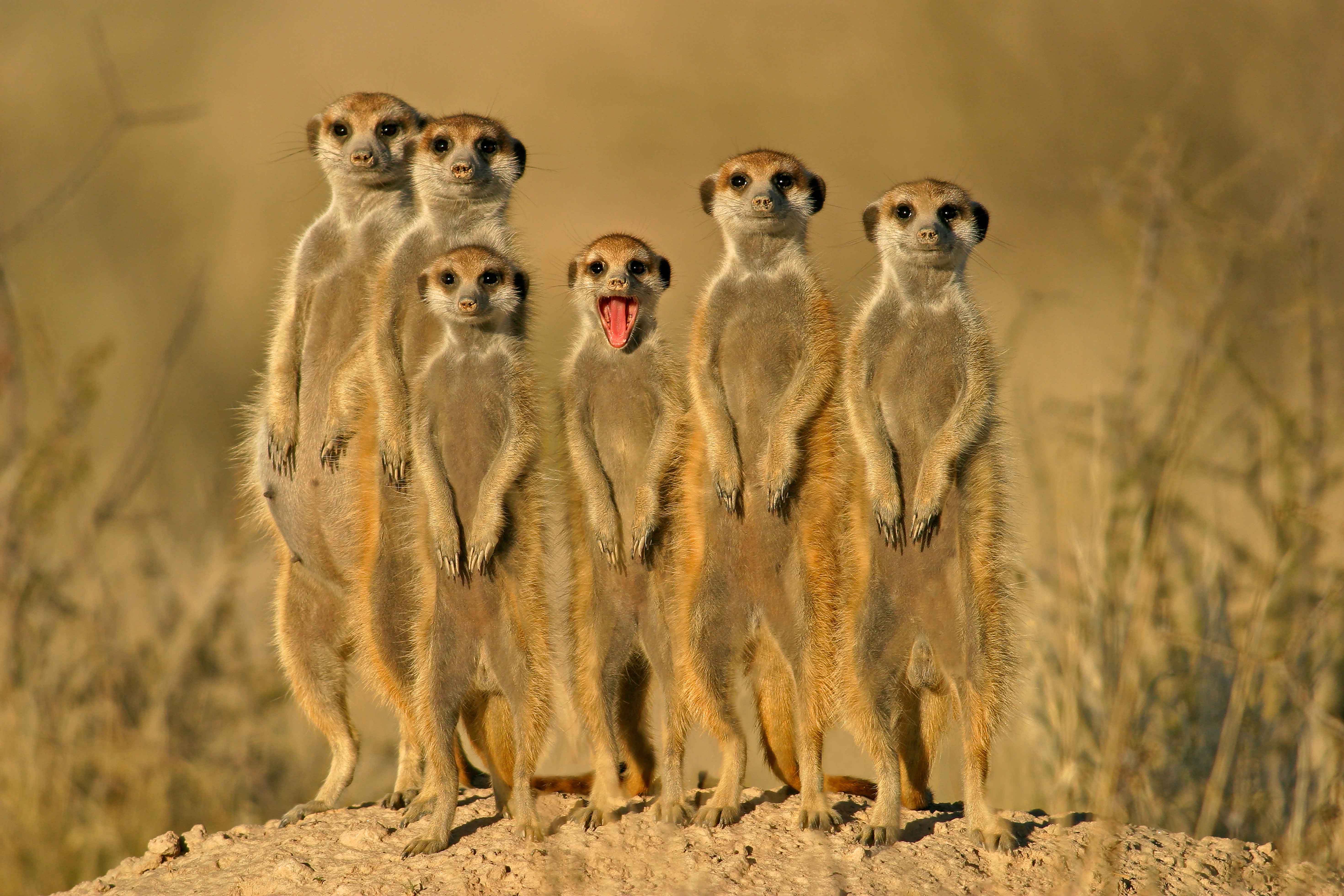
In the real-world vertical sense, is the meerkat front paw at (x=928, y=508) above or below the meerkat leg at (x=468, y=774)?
above

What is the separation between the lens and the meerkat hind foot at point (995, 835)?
3525mm

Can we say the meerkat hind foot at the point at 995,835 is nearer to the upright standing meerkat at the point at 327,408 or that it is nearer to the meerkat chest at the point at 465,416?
the meerkat chest at the point at 465,416

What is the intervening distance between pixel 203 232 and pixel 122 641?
915cm

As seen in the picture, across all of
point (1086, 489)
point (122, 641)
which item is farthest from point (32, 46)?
point (1086, 489)

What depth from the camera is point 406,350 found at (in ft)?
13.9

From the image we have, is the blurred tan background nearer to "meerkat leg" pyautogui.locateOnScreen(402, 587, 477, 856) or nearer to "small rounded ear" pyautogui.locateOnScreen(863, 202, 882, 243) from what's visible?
"small rounded ear" pyautogui.locateOnScreen(863, 202, 882, 243)

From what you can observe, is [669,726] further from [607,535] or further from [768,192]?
[768,192]

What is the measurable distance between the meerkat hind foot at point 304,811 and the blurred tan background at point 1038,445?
1058 millimetres

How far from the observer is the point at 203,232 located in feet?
45.6

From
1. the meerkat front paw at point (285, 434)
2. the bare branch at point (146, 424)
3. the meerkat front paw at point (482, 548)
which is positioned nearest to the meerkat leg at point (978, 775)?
the meerkat front paw at point (482, 548)

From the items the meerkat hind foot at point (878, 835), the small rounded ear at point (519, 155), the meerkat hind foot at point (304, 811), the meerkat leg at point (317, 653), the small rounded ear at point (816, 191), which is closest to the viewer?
the meerkat hind foot at point (878, 835)

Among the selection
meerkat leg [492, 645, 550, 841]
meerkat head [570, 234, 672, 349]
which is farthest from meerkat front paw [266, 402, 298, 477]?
meerkat leg [492, 645, 550, 841]

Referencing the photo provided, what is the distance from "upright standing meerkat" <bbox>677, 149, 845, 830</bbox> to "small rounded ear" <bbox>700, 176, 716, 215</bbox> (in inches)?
1.8

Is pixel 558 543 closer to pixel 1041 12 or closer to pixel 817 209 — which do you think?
pixel 817 209
